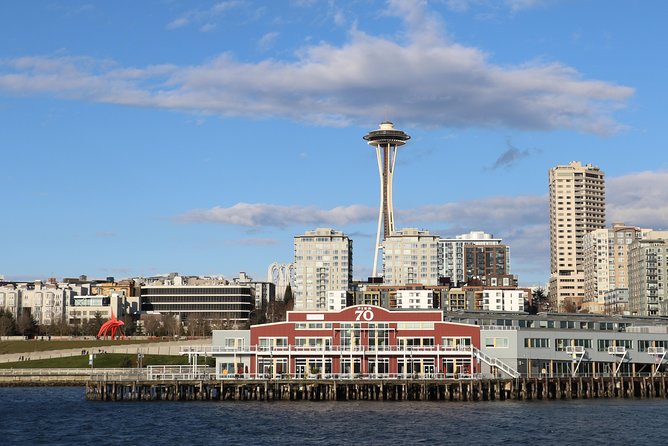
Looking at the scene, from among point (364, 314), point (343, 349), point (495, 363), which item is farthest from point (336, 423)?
point (495, 363)

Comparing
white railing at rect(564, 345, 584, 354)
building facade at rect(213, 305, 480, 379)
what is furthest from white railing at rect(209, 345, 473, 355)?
white railing at rect(564, 345, 584, 354)

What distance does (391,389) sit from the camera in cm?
11781

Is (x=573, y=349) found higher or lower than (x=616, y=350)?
higher

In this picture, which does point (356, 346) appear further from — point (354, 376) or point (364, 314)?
point (354, 376)

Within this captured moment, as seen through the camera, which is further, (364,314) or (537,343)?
(364,314)

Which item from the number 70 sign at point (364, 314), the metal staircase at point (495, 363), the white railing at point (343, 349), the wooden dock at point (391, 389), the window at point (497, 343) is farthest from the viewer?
the number 70 sign at point (364, 314)

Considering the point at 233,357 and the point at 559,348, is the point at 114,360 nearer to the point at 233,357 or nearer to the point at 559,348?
the point at 233,357

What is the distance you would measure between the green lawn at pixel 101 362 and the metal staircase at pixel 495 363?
69405 millimetres

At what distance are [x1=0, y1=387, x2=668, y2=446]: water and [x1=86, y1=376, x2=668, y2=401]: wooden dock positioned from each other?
9.34ft

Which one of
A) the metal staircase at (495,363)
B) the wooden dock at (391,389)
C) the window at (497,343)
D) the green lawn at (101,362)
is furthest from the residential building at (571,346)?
the green lawn at (101,362)

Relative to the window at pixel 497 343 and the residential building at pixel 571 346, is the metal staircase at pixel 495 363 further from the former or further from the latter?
the window at pixel 497 343

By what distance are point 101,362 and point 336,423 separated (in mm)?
99838

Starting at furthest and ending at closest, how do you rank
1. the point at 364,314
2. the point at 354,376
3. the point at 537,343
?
the point at 364,314 → the point at 537,343 → the point at 354,376

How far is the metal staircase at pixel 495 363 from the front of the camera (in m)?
120
